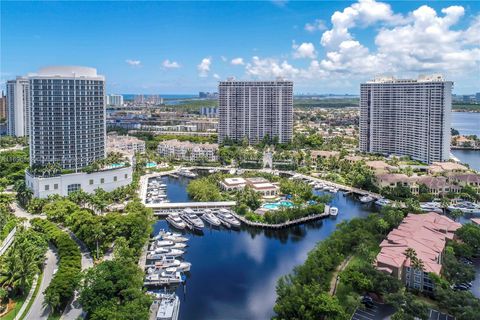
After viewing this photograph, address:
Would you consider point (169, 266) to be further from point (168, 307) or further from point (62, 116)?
point (62, 116)

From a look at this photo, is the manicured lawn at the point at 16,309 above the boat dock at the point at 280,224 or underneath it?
underneath

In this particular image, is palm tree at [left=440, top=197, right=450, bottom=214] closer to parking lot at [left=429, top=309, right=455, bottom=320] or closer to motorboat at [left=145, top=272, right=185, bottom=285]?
parking lot at [left=429, top=309, right=455, bottom=320]

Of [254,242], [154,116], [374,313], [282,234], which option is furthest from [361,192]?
[154,116]

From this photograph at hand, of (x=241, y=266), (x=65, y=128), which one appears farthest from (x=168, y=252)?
(x=65, y=128)

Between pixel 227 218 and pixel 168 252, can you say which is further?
pixel 227 218

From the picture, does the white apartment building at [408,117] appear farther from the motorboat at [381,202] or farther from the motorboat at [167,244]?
the motorboat at [167,244]

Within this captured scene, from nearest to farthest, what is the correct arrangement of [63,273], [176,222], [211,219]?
[63,273], [176,222], [211,219]

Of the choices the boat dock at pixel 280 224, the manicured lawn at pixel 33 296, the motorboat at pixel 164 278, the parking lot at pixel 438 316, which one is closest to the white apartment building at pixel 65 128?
the boat dock at pixel 280 224

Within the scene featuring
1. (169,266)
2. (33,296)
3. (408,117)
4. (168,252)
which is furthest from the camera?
(408,117)
